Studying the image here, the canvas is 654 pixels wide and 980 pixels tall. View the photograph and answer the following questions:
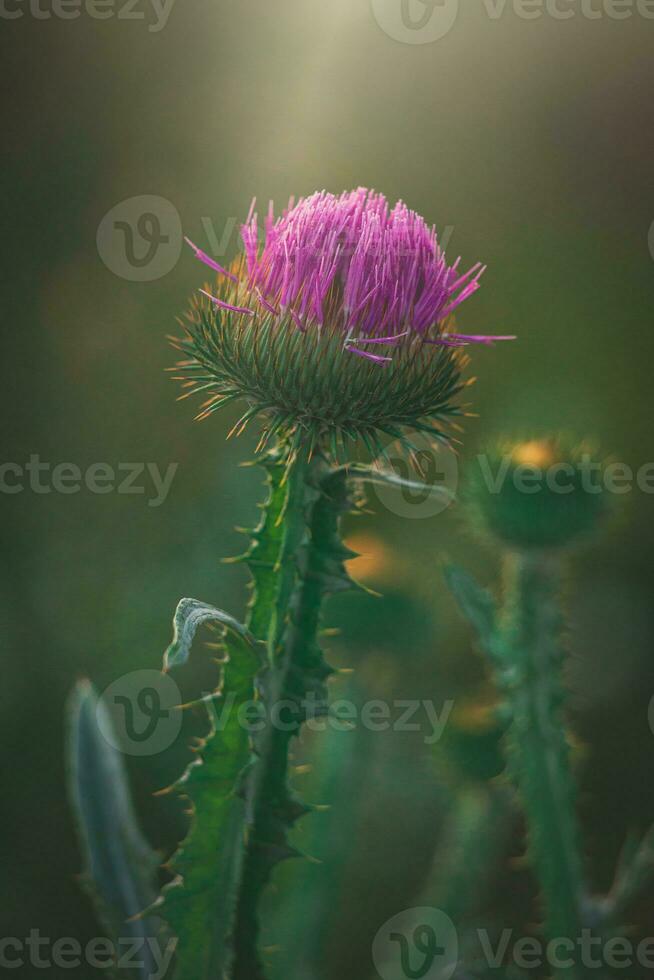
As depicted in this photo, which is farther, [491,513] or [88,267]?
[88,267]

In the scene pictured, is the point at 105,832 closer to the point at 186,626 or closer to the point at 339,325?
the point at 186,626

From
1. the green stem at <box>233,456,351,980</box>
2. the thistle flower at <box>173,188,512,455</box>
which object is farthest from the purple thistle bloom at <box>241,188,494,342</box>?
the green stem at <box>233,456,351,980</box>

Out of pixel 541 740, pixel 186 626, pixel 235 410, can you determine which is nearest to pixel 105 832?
pixel 186 626

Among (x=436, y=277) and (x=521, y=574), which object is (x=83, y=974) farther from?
(x=436, y=277)

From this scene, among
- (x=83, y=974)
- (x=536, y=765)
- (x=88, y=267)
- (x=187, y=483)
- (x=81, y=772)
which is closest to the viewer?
(x=81, y=772)

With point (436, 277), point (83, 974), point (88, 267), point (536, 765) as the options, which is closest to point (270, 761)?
point (536, 765)

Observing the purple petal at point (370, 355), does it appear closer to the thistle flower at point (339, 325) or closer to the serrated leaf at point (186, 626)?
the thistle flower at point (339, 325)

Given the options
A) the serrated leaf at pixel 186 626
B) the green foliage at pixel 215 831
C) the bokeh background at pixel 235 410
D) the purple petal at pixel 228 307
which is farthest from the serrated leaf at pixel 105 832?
the bokeh background at pixel 235 410
